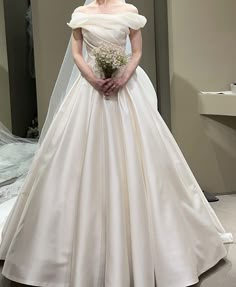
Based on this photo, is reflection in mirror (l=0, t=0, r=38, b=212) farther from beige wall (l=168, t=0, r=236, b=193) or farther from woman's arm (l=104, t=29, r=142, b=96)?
woman's arm (l=104, t=29, r=142, b=96)

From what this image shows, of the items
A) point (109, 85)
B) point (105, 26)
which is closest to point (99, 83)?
point (109, 85)

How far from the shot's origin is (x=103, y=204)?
6.91 feet

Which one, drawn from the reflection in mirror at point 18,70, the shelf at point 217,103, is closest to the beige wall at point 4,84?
the reflection in mirror at point 18,70

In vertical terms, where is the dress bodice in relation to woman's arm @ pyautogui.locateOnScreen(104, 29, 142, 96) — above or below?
above

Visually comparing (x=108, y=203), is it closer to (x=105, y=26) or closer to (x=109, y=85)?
(x=109, y=85)

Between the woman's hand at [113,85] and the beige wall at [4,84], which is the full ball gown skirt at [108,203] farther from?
the beige wall at [4,84]

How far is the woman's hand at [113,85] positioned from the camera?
219 cm

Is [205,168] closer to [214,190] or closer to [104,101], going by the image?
[214,190]

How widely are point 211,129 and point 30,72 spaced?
1.40m

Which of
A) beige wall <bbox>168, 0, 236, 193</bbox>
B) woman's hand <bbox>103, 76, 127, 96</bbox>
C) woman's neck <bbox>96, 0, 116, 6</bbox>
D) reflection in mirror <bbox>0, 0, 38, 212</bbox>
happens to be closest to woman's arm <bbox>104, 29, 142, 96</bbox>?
woman's hand <bbox>103, 76, 127, 96</bbox>

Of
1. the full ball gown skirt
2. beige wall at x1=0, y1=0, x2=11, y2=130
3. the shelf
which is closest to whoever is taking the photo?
the full ball gown skirt

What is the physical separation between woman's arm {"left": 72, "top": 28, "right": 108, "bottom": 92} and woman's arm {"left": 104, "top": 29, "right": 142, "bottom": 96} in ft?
0.11

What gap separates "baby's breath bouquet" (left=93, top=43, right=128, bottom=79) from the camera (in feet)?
6.98

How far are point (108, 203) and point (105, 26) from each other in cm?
79
